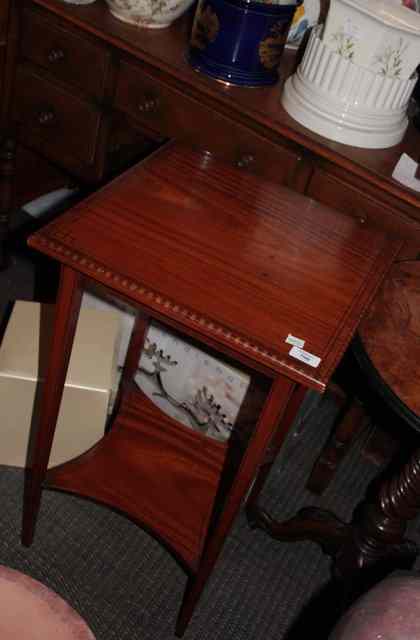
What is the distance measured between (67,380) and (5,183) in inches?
26.0

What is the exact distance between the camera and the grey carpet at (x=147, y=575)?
57.7 inches

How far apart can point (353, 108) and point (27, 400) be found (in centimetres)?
82

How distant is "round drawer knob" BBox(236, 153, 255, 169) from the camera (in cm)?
151

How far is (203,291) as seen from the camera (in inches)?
42.3

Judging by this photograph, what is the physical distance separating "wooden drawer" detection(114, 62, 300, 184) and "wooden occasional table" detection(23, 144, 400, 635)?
0.14m

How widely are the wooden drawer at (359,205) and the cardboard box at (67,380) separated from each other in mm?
494

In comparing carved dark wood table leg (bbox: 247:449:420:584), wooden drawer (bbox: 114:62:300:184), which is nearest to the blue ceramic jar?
wooden drawer (bbox: 114:62:300:184)

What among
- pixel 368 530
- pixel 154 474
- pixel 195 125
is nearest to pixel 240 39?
pixel 195 125

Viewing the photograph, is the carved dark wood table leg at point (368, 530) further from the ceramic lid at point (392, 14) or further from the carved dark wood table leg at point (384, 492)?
the ceramic lid at point (392, 14)

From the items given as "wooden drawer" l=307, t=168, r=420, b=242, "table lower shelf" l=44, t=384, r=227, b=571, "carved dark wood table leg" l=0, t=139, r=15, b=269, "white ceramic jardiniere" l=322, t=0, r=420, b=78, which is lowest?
"table lower shelf" l=44, t=384, r=227, b=571

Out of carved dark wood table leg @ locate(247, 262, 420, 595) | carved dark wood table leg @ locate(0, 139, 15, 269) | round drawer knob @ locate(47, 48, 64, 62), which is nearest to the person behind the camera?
carved dark wood table leg @ locate(247, 262, 420, 595)

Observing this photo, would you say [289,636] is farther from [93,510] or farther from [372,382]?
[372,382]

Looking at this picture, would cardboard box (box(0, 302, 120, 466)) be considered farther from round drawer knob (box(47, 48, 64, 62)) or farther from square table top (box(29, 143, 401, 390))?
round drawer knob (box(47, 48, 64, 62))

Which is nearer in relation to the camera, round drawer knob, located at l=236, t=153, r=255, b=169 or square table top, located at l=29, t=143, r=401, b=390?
square table top, located at l=29, t=143, r=401, b=390
